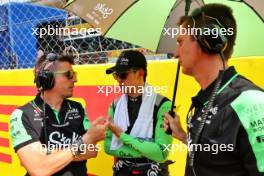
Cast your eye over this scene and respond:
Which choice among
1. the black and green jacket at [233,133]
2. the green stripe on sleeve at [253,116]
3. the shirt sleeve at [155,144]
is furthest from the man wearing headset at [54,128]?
the green stripe on sleeve at [253,116]

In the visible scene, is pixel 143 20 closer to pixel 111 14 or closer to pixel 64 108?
pixel 111 14

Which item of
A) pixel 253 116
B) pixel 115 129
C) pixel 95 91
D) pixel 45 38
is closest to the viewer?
pixel 253 116

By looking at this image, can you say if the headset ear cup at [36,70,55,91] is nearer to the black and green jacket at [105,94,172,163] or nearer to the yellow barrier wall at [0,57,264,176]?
the black and green jacket at [105,94,172,163]

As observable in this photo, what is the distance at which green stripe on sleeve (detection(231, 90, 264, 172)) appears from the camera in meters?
1.64

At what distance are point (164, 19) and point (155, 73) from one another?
2.40ft

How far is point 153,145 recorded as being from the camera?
279 cm

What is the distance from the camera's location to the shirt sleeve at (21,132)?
2703 mm

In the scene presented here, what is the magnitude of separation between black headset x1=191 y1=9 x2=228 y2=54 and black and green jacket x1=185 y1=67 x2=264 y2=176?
12cm

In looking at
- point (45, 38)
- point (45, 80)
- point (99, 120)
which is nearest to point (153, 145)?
point (99, 120)

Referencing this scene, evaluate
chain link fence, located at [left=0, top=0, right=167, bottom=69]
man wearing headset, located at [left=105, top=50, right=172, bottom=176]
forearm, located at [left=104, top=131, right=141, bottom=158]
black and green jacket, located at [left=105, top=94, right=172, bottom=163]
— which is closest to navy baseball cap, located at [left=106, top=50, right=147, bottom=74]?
man wearing headset, located at [left=105, top=50, right=172, bottom=176]

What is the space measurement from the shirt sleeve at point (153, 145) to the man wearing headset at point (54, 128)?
23 centimetres

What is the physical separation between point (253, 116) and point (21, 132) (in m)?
1.64

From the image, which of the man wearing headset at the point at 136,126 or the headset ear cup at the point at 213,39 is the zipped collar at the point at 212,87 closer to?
the headset ear cup at the point at 213,39

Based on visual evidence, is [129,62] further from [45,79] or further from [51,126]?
[51,126]
